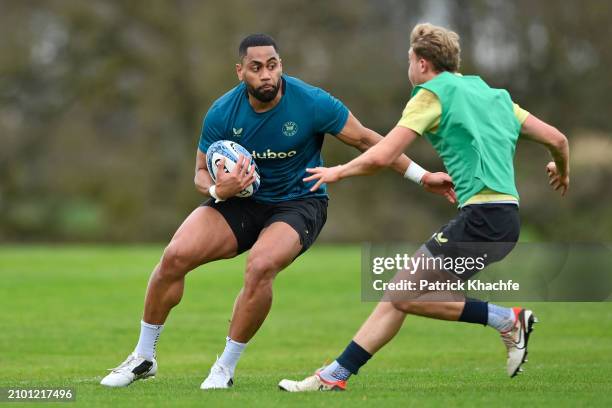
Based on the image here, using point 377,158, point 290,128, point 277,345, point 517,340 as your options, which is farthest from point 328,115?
point 277,345

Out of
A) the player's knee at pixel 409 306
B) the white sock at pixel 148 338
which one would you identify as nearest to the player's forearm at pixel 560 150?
the player's knee at pixel 409 306

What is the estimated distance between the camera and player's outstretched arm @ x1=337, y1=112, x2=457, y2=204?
7703 millimetres

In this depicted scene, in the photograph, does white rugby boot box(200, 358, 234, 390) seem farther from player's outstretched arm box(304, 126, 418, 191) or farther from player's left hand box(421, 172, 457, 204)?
player's left hand box(421, 172, 457, 204)

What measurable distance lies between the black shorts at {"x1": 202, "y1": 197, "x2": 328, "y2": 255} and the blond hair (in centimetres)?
153

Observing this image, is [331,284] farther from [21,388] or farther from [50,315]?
[21,388]

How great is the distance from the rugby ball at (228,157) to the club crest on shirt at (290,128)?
32 centimetres

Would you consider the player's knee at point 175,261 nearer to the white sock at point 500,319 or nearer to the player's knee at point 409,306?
the player's knee at point 409,306

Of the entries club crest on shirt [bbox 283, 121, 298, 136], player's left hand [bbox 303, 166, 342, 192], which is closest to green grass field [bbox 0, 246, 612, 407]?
player's left hand [bbox 303, 166, 342, 192]

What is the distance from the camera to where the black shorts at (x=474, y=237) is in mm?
6996

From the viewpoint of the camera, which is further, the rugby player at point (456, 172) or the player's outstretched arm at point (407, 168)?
the player's outstretched arm at point (407, 168)

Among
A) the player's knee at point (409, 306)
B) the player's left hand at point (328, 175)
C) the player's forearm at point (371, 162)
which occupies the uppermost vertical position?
the player's forearm at point (371, 162)

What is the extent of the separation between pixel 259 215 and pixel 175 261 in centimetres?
74

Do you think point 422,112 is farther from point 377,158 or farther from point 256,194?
point 256,194

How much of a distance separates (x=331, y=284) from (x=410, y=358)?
8160mm
